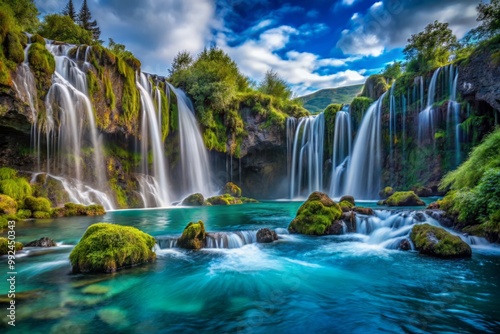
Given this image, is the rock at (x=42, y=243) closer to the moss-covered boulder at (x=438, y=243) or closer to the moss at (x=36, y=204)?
the moss at (x=36, y=204)

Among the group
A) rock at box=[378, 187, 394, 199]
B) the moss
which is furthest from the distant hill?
the moss

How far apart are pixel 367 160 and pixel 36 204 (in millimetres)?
26604

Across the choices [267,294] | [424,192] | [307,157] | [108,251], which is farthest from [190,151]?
[267,294]

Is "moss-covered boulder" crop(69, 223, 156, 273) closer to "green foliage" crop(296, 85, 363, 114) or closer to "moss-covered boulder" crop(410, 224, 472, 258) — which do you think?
"moss-covered boulder" crop(410, 224, 472, 258)

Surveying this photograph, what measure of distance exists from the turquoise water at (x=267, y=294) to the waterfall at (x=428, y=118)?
63.6ft

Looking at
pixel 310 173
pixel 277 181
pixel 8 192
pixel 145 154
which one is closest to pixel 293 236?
pixel 8 192

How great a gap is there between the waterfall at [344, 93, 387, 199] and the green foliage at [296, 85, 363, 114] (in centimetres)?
10183

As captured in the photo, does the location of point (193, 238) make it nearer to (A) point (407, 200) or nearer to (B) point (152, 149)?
(A) point (407, 200)

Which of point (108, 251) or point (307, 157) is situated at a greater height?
point (307, 157)

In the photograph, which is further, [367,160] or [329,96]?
[329,96]

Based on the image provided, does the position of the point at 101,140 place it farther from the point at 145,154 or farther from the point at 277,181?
the point at 277,181

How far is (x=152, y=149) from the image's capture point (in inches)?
1016

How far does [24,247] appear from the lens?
857 centimetres

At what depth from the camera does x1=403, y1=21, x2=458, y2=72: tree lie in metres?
29.5
